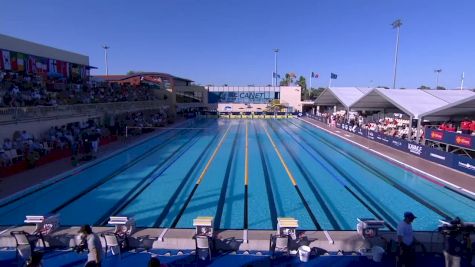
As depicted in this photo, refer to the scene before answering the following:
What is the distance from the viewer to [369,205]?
31.9 feet

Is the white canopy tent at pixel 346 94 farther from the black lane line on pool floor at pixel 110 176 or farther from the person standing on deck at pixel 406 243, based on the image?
the person standing on deck at pixel 406 243

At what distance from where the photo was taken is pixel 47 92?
62.0 ft

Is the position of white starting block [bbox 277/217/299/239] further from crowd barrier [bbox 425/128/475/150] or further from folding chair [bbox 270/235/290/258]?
crowd barrier [bbox 425/128/475/150]

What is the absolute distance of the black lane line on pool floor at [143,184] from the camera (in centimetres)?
889

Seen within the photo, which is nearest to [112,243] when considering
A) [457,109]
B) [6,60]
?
[457,109]

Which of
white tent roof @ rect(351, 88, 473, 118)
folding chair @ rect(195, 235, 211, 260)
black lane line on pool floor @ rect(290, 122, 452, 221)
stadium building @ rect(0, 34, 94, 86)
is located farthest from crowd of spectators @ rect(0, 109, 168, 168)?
white tent roof @ rect(351, 88, 473, 118)

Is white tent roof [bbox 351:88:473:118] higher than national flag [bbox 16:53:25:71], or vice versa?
national flag [bbox 16:53:25:71]

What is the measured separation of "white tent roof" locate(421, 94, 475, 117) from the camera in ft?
47.4

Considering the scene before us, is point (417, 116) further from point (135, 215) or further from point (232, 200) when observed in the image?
point (135, 215)

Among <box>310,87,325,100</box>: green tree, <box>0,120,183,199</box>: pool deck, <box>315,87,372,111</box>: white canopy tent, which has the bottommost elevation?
<box>0,120,183,199</box>: pool deck

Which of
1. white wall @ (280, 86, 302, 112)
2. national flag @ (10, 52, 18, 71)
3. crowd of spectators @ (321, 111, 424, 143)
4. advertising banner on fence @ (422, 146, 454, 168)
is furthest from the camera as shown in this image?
white wall @ (280, 86, 302, 112)

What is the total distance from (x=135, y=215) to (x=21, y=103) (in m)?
11.3

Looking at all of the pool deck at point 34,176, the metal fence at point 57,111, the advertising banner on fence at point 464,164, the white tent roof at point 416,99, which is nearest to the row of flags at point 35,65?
the metal fence at point 57,111

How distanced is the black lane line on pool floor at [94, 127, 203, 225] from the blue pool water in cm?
3
